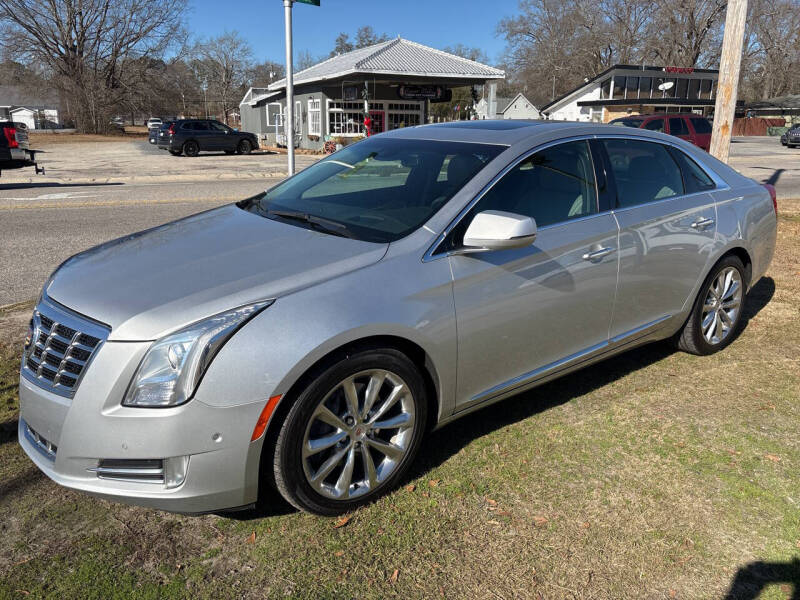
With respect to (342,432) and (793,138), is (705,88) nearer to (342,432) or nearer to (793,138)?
(793,138)

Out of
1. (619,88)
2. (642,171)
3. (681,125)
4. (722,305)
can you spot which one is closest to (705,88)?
(619,88)

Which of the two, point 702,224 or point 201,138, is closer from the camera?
point 702,224

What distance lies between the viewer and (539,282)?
3.35m

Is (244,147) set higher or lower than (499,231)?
lower

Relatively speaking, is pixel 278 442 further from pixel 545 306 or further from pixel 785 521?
pixel 785 521

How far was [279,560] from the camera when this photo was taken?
103 inches

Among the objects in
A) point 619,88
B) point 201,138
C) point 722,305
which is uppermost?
point 619,88

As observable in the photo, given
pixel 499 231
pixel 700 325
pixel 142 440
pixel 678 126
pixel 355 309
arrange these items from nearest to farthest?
1. pixel 142 440
2. pixel 355 309
3. pixel 499 231
4. pixel 700 325
5. pixel 678 126

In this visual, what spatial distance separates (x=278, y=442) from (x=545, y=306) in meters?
1.58

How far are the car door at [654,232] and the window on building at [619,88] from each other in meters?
58.5

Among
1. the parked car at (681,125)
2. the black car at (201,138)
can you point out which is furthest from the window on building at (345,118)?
the parked car at (681,125)

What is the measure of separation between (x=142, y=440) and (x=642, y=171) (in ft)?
10.8

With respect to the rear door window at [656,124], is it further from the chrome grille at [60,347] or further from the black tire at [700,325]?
the chrome grille at [60,347]

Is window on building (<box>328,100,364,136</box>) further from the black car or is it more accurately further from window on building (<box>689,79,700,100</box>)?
window on building (<box>689,79,700,100</box>)
